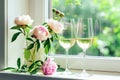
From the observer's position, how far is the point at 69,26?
139cm

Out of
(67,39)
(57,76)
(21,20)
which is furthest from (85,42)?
→ (21,20)

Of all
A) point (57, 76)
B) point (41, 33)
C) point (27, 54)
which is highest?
point (41, 33)

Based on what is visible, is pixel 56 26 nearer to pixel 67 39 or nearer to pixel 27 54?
pixel 67 39

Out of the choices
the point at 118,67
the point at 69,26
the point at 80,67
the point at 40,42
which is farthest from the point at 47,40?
the point at 118,67

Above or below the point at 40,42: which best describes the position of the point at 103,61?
below

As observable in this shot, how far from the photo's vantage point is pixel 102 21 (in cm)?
149

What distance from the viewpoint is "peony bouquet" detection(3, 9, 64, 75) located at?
1.29 m

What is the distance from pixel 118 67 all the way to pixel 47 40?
41 centimetres

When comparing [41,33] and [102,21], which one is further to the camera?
[102,21]

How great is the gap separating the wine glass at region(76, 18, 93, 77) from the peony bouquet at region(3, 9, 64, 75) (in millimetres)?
98

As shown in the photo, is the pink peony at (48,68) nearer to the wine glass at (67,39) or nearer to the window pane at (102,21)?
the wine glass at (67,39)

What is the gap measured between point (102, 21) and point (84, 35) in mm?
153

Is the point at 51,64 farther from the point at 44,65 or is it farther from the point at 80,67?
the point at 80,67

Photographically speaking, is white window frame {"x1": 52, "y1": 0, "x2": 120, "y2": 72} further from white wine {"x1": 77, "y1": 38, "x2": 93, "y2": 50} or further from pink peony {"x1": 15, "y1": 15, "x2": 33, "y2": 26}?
pink peony {"x1": 15, "y1": 15, "x2": 33, "y2": 26}
